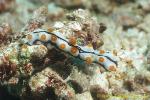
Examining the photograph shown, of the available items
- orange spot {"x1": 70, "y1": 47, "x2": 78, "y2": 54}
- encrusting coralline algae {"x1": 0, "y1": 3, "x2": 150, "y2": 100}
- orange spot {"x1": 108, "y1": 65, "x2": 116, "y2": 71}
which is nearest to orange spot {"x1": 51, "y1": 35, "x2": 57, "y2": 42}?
encrusting coralline algae {"x1": 0, "y1": 3, "x2": 150, "y2": 100}

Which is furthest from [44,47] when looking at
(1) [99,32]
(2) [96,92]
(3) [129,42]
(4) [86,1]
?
(4) [86,1]

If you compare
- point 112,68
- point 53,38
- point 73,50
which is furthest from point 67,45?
point 112,68

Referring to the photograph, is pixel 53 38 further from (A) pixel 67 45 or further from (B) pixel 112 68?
(B) pixel 112 68

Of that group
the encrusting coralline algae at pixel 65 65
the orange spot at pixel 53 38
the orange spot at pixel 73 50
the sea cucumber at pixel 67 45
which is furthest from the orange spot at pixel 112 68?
the orange spot at pixel 53 38

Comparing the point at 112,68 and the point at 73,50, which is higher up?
the point at 73,50

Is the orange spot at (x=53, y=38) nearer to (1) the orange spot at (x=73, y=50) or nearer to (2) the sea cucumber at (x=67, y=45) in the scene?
→ (2) the sea cucumber at (x=67, y=45)

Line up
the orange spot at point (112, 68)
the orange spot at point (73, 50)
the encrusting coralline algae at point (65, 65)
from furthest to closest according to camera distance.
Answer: the orange spot at point (112, 68), the orange spot at point (73, 50), the encrusting coralline algae at point (65, 65)

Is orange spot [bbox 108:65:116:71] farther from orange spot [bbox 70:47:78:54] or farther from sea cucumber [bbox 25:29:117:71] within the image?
orange spot [bbox 70:47:78:54]

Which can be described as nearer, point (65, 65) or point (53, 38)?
point (53, 38)

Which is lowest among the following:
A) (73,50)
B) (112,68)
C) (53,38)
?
(112,68)

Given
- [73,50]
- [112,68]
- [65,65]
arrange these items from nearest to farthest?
1. [73,50]
2. [65,65]
3. [112,68]

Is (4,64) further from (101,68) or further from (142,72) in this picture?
(142,72)
